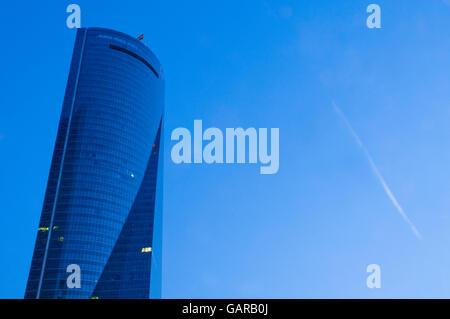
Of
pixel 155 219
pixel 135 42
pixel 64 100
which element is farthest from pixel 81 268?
pixel 135 42

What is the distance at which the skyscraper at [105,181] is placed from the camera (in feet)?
430

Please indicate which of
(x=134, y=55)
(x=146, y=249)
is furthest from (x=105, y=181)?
(x=134, y=55)

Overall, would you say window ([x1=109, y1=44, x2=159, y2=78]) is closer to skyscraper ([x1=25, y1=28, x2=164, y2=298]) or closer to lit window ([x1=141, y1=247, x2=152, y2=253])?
skyscraper ([x1=25, y1=28, x2=164, y2=298])

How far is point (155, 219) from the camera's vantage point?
165 m

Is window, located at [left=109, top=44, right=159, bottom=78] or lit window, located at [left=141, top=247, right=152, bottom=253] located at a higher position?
window, located at [left=109, top=44, right=159, bottom=78]

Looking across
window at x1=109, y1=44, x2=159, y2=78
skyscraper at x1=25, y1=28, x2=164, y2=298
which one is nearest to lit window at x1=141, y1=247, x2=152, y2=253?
skyscraper at x1=25, y1=28, x2=164, y2=298

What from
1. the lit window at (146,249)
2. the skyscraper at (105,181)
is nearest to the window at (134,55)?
the skyscraper at (105,181)

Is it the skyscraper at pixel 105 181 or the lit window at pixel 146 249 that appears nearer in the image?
the skyscraper at pixel 105 181

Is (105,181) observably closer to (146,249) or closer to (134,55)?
(146,249)

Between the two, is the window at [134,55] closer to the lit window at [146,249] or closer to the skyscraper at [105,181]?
the skyscraper at [105,181]

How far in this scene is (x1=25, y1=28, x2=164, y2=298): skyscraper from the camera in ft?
430
